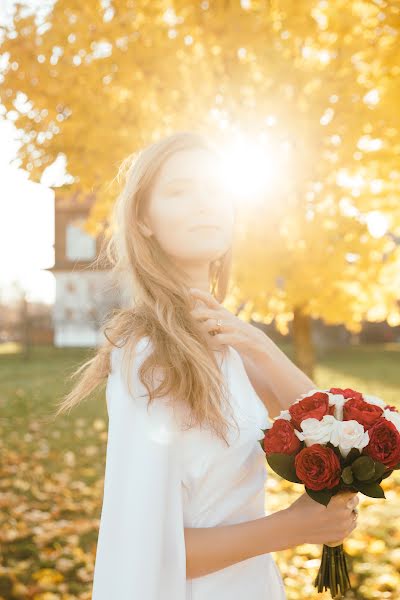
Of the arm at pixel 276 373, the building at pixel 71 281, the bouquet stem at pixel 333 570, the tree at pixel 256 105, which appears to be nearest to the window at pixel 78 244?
the building at pixel 71 281

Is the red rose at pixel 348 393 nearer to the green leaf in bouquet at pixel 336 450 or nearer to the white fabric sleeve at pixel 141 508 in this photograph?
the green leaf in bouquet at pixel 336 450

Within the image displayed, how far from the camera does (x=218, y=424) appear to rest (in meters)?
1.58

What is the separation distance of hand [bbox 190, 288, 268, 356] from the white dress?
0.20 m

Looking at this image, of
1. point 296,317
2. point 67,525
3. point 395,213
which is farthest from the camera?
point 296,317

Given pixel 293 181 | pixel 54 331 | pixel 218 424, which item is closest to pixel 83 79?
pixel 293 181

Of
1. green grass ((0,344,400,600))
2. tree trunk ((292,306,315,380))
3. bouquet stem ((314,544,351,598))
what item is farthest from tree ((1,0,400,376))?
bouquet stem ((314,544,351,598))

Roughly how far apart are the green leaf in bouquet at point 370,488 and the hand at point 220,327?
50 centimetres

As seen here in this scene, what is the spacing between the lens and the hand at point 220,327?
175 centimetres

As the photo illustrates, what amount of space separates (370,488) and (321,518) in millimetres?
153

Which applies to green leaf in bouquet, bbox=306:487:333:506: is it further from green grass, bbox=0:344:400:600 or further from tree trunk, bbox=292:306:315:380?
tree trunk, bbox=292:306:315:380

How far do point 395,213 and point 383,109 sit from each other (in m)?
0.78

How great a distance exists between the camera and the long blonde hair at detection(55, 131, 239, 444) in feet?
5.13

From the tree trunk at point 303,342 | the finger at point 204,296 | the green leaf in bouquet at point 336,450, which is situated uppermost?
the finger at point 204,296

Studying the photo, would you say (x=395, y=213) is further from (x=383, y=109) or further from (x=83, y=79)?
(x=83, y=79)
